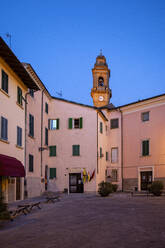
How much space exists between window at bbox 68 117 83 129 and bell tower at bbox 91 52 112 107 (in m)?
26.9

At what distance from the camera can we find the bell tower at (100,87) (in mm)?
63562

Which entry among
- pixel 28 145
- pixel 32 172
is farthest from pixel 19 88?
pixel 32 172

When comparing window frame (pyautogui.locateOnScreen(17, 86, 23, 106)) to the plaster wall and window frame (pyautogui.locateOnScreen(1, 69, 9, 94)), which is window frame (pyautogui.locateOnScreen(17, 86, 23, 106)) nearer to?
the plaster wall

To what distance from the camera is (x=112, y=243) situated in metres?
8.02

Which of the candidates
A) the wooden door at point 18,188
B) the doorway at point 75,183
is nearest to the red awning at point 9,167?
the wooden door at point 18,188

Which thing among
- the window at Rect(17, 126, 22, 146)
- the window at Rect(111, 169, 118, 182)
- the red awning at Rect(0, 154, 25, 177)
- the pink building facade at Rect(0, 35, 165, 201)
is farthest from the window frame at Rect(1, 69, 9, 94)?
the window at Rect(111, 169, 118, 182)

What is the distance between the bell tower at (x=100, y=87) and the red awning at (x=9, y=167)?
4326 cm

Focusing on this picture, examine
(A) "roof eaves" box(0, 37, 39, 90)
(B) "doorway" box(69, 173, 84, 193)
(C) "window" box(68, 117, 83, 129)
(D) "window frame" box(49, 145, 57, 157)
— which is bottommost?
(B) "doorway" box(69, 173, 84, 193)

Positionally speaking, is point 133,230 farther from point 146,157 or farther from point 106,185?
point 146,157

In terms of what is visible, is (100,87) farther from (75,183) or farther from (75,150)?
(75,183)

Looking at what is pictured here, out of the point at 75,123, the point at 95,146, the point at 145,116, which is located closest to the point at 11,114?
the point at 75,123

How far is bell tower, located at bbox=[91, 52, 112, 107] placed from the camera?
63562 millimetres

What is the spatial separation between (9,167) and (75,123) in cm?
1845

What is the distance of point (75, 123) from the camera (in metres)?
36.8
